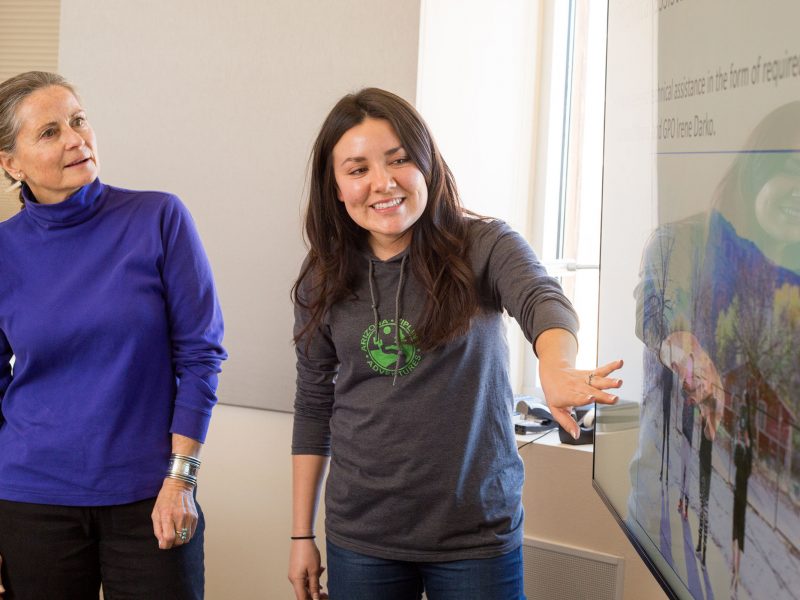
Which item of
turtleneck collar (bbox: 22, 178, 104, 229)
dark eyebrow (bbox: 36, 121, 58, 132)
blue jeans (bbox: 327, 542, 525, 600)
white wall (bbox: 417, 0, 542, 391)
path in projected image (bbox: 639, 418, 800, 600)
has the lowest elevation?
blue jeans (bbox: 327, 542, 525, 600)

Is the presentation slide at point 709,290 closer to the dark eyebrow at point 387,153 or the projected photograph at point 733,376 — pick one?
the projected photograph at point 733,376

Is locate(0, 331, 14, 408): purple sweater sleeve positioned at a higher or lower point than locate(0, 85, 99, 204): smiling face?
lower

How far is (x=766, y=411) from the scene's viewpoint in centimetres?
74

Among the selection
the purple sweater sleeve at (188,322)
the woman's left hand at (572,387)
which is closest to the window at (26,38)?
the purple sweater sleeve at (188,322)

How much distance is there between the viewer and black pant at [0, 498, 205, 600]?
5.32 feet

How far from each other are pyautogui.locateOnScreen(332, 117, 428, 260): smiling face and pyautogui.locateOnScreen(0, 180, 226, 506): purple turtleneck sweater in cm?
39

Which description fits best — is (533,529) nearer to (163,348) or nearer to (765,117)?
(163,348)

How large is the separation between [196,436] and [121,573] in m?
0.29

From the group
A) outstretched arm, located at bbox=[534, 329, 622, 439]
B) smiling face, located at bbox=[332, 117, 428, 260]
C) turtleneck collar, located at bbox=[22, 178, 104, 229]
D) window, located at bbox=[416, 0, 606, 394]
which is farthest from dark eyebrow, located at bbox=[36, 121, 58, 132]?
window, located at bbox=[416, 0, 606, 394]

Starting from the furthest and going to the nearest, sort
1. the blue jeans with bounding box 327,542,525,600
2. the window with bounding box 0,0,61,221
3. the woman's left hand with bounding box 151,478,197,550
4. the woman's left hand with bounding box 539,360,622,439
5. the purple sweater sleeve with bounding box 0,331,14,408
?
the window with bounding box 0,0,61,221, the purple sweater sleeve with bounding box 0,331,14,408, the woman's left hand with bounding box 151,478,197,550, the blue jeans with bounding box 327,542,525,600, the woman's left hand with bounding box 539,360,622,439

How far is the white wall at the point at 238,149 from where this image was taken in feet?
7.91

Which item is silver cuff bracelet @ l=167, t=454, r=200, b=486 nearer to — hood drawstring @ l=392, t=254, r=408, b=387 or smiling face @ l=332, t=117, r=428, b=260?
hood drawstring @ l=392, t=254, r=408, b=387

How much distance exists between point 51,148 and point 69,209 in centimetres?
12

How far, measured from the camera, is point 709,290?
89 cm
